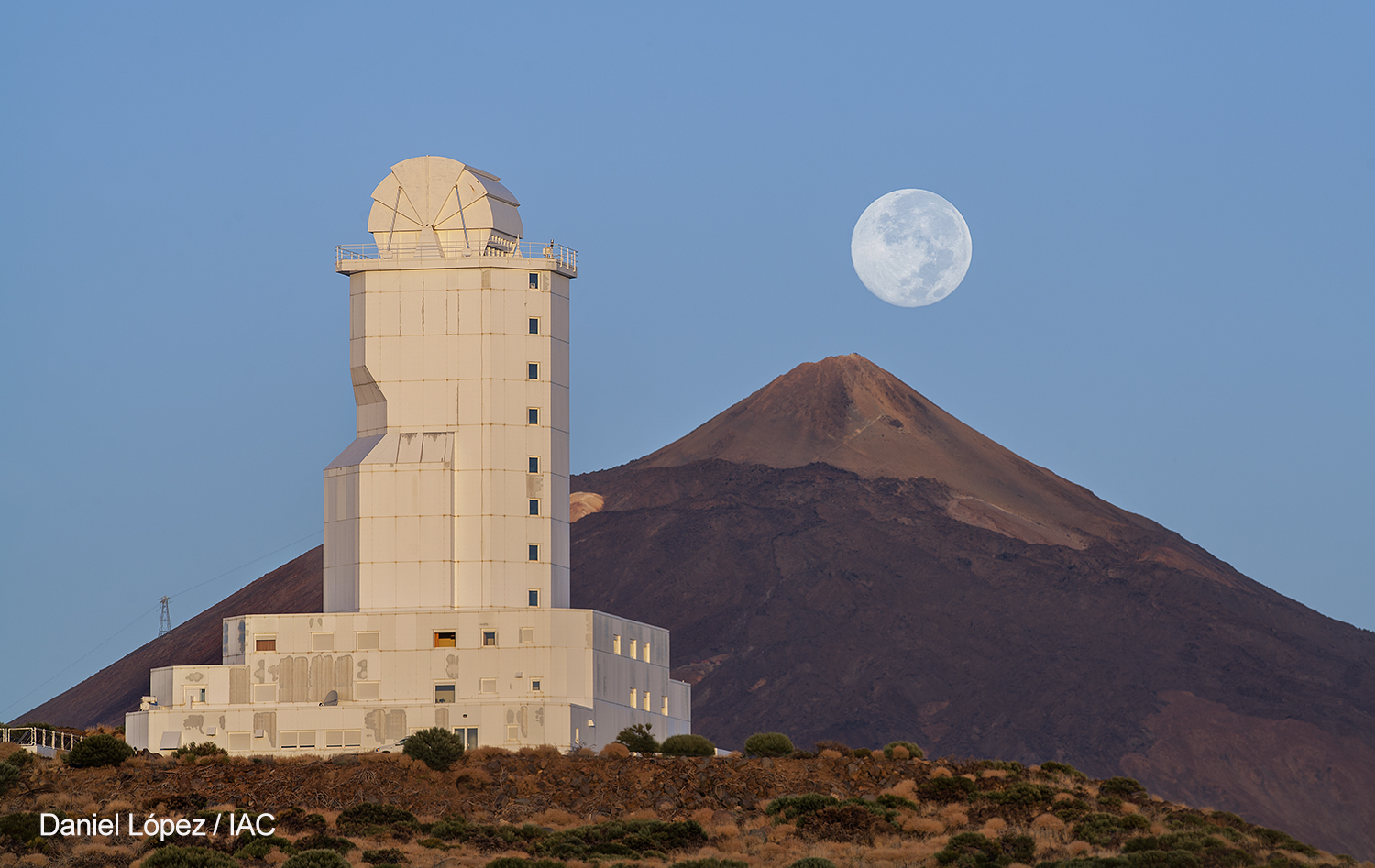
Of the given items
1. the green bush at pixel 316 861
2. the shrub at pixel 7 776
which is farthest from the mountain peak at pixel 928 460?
the green bush at pixel 316 861

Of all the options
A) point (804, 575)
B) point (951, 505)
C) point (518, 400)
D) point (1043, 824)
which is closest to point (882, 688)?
point (804, 575)

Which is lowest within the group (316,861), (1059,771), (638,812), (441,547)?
(316,861)

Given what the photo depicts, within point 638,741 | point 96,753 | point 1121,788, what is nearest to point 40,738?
point 96,753

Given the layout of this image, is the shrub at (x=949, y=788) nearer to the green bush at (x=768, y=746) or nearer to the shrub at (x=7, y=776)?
the green bush at (x=768, y=746)

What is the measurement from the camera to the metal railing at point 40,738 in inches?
2256

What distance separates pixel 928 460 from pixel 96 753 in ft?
473

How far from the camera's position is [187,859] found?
39.7 m

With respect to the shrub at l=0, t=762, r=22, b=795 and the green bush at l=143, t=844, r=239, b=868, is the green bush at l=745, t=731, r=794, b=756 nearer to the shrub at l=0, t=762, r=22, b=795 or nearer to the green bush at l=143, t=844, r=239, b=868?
the shrub at l=0, t=762, r=22, b=795

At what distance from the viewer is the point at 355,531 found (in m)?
69.6

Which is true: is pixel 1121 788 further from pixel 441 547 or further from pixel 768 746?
pixel 441 547

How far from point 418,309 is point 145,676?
100205 millimetres

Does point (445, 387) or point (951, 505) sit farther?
point (951, 505)

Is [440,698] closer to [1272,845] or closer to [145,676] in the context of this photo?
[1272,845]

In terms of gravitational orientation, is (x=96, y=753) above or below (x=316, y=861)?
above
